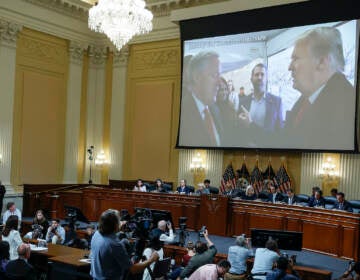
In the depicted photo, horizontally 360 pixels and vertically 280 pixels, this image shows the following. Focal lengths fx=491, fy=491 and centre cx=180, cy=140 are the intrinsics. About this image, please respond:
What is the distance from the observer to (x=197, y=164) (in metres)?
16.6

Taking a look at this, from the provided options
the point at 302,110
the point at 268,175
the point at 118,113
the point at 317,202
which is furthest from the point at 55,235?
the point at 118,113

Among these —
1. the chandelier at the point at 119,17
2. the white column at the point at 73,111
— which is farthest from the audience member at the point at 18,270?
the white column at the point at 73,111

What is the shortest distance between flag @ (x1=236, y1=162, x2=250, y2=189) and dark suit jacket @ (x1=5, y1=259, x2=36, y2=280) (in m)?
10.1

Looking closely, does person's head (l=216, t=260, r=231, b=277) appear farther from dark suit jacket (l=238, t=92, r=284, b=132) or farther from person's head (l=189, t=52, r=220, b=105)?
person's head (l=189, t=52, r=220, b=105)

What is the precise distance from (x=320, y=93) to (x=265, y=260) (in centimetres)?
777

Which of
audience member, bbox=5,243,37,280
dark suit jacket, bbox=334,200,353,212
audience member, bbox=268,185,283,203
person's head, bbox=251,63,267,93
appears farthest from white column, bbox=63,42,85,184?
audience member, bbox=5,243,37,280

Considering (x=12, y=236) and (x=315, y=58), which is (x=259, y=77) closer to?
(x=315, y=58)

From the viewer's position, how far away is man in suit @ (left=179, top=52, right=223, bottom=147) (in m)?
16.1

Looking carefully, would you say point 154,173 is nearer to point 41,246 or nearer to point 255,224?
point 255,224

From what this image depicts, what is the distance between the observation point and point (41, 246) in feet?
24.9

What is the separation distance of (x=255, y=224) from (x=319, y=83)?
15.4 ft

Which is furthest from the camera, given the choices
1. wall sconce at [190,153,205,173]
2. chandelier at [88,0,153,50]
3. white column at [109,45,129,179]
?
white column at [109,45,129,179]

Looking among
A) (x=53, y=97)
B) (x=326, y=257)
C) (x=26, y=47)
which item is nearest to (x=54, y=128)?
(x=53, y=97)

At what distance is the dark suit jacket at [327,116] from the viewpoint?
13.3 m
